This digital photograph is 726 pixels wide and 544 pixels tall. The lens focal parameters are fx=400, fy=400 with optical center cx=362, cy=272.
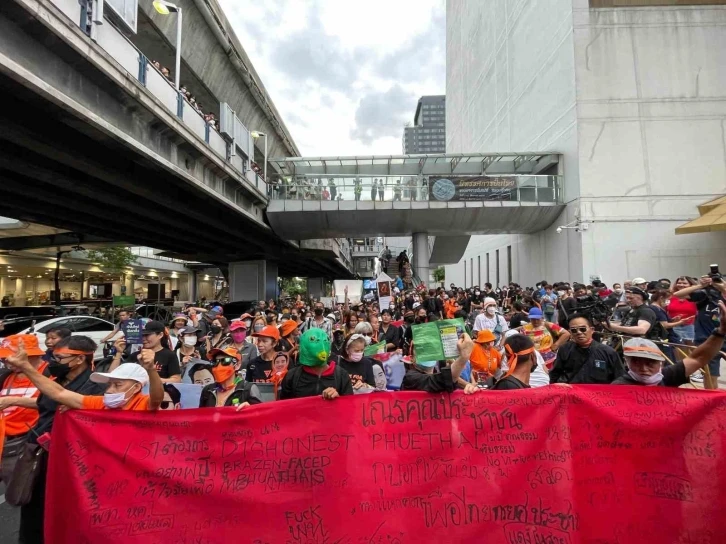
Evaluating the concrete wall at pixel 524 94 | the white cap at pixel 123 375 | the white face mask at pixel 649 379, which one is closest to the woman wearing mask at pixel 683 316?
the white face mask at pixel 649 379

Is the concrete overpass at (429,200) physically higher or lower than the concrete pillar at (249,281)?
higher

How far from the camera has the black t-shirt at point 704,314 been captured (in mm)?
5989

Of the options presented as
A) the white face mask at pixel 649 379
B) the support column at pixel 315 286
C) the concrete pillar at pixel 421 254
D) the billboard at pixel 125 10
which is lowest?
the white face mask at pixel 649 379

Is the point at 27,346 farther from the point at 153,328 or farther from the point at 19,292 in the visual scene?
the point at 19,292

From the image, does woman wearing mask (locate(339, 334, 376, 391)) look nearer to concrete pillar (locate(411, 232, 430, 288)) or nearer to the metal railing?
the metal railing

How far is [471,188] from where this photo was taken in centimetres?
2291

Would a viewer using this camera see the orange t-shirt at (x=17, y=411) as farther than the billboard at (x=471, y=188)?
No

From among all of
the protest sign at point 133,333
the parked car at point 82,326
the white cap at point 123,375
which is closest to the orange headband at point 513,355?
the white cap at point 123,375

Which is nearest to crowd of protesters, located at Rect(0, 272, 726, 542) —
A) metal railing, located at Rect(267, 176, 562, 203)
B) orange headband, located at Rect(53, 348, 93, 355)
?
orange headband, located at Rect(53, 348, 93, 355)

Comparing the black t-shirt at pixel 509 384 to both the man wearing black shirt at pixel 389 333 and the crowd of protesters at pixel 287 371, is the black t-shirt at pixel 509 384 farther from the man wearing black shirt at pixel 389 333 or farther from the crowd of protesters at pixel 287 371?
the man wearing black shirt at pixel 389 333

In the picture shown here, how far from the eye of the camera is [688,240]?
1895cm

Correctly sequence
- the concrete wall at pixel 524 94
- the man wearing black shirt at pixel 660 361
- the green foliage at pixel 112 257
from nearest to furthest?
the man wearing black shirt at pixel 660 361 → the concrete wall at pixel 524 94 → the green foliage at pixel 112 257

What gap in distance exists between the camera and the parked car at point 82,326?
10.9 m

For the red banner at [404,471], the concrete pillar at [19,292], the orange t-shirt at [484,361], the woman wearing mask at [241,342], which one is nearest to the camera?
the red banner at [404,471]
